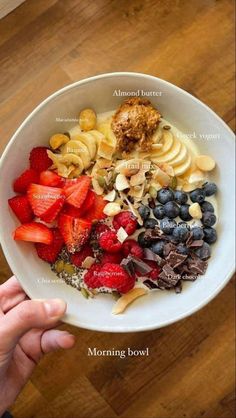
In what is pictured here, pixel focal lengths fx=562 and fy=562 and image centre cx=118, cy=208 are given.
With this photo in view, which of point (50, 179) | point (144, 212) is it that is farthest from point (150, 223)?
point (50, 179)

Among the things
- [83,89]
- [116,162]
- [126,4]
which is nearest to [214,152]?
[116,162]

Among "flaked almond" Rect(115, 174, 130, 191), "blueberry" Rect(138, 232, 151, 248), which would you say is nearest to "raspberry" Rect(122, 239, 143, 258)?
"blueberry" Rect(138, 232, 151, 248)

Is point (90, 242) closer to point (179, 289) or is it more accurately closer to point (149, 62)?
point (179, 289)

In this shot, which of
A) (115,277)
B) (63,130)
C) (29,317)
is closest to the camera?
(29,317)

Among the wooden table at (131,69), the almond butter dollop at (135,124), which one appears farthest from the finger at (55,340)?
the almond butter dollop at (135,124)

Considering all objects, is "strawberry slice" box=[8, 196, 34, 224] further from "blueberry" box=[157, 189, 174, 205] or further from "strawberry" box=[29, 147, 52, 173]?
"blueberry" box=[157, 189, 174, 205]

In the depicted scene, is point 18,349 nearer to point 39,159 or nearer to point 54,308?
point 54,308

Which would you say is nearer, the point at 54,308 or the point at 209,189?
the point at 54,308
